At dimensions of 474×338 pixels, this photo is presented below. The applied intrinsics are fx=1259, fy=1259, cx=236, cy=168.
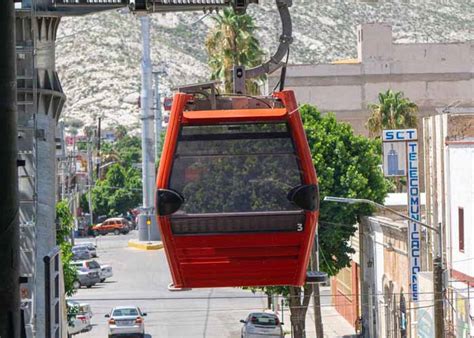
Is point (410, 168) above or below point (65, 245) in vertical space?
above

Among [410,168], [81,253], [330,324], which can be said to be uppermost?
[410,168]

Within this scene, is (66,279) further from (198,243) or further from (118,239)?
(118,239)

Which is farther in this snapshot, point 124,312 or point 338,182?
point 338,182

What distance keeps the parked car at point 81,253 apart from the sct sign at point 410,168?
101ft

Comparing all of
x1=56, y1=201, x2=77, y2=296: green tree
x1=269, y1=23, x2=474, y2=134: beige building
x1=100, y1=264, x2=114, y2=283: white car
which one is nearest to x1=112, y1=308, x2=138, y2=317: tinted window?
x1=56, y1=201, x2=77, y2=296: green tree

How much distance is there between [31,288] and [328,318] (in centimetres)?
3865

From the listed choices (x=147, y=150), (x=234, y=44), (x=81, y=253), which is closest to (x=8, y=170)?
(x=234, y=44)

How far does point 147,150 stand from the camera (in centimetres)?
8762

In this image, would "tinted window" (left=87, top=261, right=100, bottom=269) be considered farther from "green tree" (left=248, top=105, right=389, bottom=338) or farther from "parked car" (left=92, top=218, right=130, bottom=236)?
"parked car" (left=92, top=218, right=130, bottom=236)

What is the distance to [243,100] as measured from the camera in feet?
47.1

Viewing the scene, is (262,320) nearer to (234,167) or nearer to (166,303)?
(166,303)

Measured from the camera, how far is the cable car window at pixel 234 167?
1381 cm

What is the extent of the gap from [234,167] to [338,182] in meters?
35.0

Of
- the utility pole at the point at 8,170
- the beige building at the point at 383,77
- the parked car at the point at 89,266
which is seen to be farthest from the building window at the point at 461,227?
the beige building at the point at 383,77
